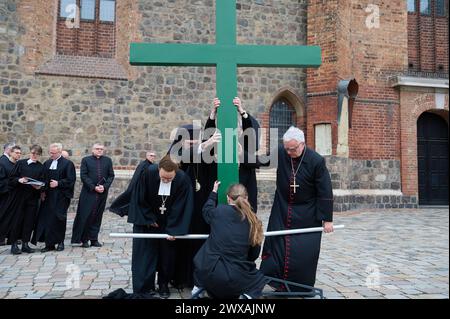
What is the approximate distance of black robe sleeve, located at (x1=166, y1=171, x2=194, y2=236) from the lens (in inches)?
159

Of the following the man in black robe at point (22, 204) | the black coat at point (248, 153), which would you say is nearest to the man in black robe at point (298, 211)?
the black coat at point (248, 153)

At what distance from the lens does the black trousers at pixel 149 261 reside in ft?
13.5

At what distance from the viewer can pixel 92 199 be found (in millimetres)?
7512

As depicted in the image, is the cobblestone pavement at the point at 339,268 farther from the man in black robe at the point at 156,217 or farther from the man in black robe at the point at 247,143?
the man in black robe at the point at 247,143

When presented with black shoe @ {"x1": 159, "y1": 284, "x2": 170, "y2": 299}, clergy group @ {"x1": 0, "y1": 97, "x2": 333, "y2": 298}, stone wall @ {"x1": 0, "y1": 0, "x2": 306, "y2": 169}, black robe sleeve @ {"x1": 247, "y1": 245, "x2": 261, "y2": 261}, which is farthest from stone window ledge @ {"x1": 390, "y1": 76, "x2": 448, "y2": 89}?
black shoe @ {"x1": 159, "y1": 284, "x2": 170, "y2": 299}

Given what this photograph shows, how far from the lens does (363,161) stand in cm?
1303

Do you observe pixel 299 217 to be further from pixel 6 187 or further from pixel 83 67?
pixel 83 67

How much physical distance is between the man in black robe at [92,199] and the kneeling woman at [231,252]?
162 inches

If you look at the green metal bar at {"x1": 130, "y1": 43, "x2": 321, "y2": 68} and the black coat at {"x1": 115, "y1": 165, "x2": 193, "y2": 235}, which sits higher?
the green metal bar at {"x1": 130, "y1": 43, "x2": 321, "y2": 68}

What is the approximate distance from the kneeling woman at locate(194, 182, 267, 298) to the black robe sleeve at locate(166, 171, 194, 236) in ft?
1.22

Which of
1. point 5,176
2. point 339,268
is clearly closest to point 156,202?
point 339,268

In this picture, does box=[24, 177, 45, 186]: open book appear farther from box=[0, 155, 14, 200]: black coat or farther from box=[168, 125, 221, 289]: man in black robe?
box=[168, 125, 221, 289]: man in black robe

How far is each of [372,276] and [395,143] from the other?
951cm

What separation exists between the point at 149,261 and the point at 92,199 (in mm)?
3742
